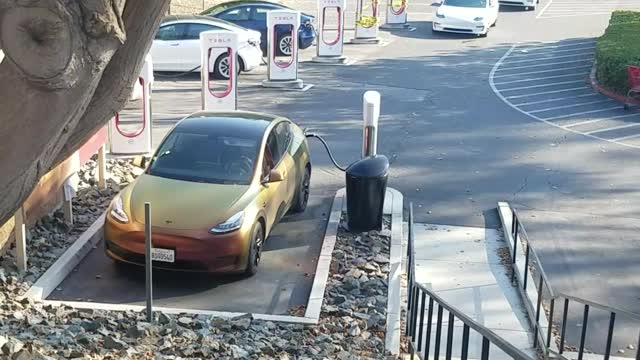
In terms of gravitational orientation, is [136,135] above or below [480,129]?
above

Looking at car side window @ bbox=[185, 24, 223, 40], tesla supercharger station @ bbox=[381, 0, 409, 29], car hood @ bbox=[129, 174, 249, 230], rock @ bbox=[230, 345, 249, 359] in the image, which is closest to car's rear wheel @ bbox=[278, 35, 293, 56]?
car side window @ bbox=[185, 24, 223, 40]

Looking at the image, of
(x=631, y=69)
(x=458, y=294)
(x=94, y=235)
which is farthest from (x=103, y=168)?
(x=631, y=69)

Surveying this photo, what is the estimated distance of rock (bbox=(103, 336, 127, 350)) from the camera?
6641 mm

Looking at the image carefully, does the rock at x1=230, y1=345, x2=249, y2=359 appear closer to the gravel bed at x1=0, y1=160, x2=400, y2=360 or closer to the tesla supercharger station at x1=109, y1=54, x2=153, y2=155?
the gravel bed at x1=0, y1=160, x2=400, y2=360

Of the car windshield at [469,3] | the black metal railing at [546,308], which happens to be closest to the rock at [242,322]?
the black metal railing at [546,308]

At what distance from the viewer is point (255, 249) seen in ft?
31.0

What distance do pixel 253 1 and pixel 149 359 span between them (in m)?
20.3

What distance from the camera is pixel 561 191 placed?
13273 mm

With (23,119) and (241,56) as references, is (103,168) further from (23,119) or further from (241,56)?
(241,56)

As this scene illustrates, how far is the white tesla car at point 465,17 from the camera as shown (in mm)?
29664

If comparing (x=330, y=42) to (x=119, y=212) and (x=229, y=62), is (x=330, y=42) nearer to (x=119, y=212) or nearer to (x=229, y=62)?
(x=229, y=62)

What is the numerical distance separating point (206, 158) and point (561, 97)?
12.8 metres

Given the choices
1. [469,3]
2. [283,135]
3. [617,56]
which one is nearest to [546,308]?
[283,135]

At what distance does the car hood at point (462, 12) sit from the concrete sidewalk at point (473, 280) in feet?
63.5
